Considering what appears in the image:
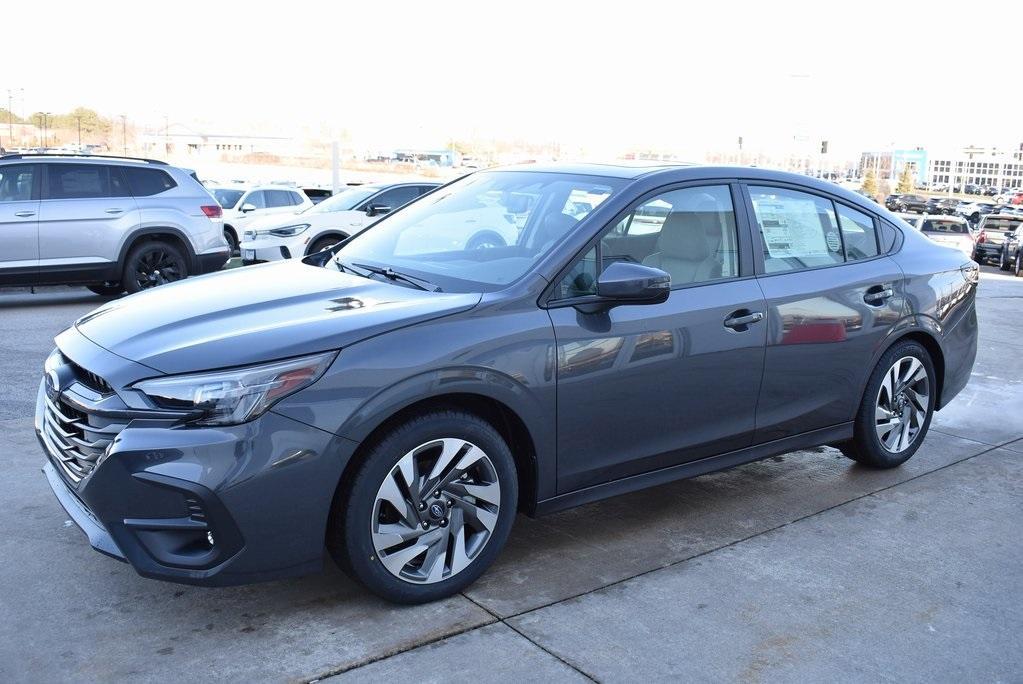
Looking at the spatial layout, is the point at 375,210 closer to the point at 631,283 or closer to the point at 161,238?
the point at 161,238

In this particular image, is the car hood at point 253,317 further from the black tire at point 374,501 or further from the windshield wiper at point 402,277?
the black tire at point 374,501

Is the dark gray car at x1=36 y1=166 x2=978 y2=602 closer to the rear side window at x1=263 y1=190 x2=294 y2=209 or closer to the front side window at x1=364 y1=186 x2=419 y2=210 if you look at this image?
the front side window at x1=364 y1=186 x2=419 y2=210

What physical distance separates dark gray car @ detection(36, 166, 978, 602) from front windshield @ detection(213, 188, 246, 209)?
750 inches

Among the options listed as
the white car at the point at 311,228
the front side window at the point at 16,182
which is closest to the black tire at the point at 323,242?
the white car at the point at 311,228

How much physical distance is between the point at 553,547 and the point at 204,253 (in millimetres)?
8511

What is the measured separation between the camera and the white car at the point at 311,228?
1454cm

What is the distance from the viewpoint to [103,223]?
11.0 meters

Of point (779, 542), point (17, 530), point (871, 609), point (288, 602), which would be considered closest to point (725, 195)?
point (779, 542)

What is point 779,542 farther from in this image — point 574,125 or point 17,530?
point 574,125

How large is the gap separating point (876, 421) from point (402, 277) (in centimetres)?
270

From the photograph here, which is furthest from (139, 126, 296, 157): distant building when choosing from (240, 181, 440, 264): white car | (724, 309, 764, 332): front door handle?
(724, 309, 764, 332): front door handle

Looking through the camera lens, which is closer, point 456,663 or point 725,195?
point 456,663

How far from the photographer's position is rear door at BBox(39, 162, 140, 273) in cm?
1068

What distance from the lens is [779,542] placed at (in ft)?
14.8
